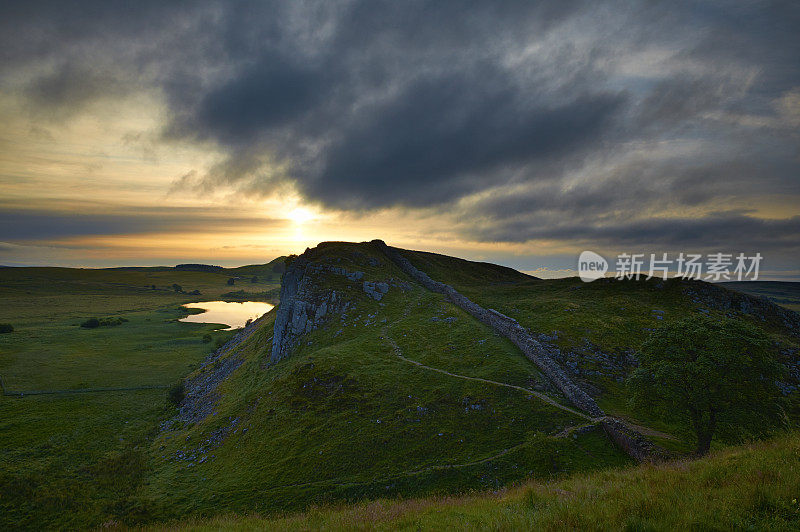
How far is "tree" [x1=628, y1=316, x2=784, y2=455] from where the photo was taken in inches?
832

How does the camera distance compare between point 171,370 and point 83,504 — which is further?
point 171,370

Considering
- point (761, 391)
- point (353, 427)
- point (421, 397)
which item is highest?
point (761, 391)

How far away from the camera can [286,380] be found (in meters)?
39.3

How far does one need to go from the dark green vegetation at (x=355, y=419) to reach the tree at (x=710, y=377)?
145cm

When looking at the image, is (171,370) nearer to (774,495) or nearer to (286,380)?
(286,380)

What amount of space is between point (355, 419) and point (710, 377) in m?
27.4

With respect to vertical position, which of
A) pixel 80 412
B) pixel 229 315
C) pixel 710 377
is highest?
pixel 710 377

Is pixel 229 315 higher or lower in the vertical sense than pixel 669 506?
lower

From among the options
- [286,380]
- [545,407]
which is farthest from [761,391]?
[286,380]

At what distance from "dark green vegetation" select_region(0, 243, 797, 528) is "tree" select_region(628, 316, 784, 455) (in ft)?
4.76

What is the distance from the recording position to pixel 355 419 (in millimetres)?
30172

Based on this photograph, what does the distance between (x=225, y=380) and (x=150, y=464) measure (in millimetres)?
19113

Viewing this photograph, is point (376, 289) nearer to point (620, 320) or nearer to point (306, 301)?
point (306, 301)

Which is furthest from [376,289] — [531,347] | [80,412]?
[80,412]
